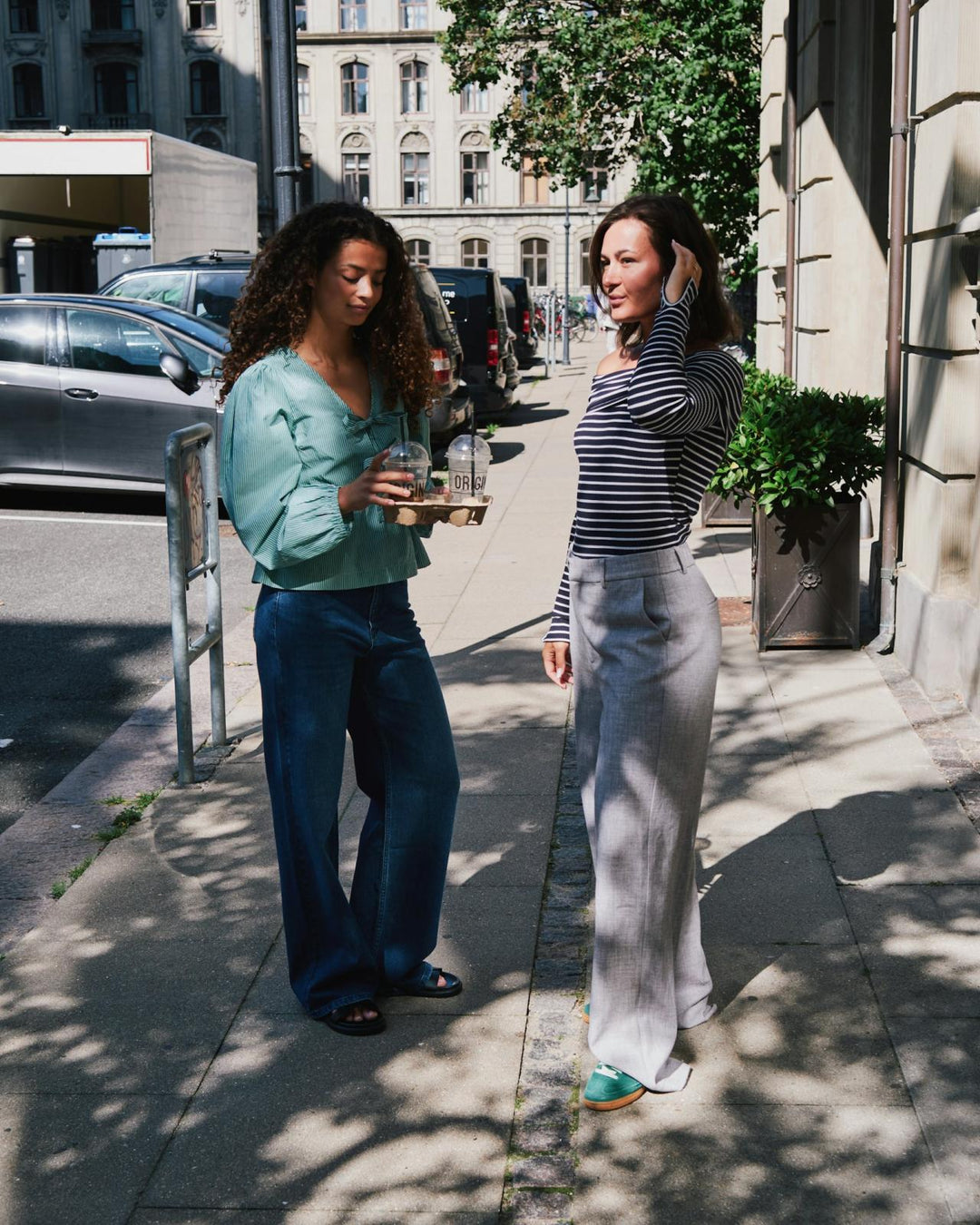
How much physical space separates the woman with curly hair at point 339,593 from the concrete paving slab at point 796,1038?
733mm

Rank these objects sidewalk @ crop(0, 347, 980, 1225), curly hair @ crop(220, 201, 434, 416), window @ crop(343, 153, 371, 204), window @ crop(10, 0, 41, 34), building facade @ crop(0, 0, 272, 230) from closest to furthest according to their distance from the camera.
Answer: sidewalk @ crop(0, 347, 980, 1225) < curly hair @ crop(220, 201, 434, 416) < building facade @ crop(0, 0, 272, 230) < window @ crop(10, 0, 41, 34) < window @ crop(343, 153, 371, 204)

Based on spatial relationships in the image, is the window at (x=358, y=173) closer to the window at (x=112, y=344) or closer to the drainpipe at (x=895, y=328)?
the window at (x=112, y=344)

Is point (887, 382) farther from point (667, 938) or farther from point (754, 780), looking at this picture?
point (667, 938)

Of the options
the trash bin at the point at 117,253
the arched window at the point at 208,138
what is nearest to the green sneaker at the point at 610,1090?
the trash bin at the point at 117,253

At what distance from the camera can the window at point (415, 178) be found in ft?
251

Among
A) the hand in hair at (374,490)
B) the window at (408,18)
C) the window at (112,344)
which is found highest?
the window at (408,18)

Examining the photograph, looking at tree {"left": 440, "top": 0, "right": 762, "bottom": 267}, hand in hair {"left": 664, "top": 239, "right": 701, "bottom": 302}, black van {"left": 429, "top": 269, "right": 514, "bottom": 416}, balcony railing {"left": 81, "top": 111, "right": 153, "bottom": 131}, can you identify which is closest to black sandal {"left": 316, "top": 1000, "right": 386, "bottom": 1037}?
hand in hair {"left": 664, "top": 239, "right": 701, "bottom": 302}

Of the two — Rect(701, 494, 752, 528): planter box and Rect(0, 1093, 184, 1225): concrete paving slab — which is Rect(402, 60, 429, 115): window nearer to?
Rect(701, 494, 752, 528): planter box

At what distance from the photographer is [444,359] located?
1565cm

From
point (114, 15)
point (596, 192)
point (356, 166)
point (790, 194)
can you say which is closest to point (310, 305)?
point (790, 194)

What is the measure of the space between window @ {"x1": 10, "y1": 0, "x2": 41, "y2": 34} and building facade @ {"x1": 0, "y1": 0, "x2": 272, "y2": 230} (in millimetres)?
39

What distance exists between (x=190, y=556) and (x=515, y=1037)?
2.78m

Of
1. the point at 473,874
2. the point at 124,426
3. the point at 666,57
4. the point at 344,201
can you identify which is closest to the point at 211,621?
the point at 473,874

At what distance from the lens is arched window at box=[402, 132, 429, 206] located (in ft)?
250
